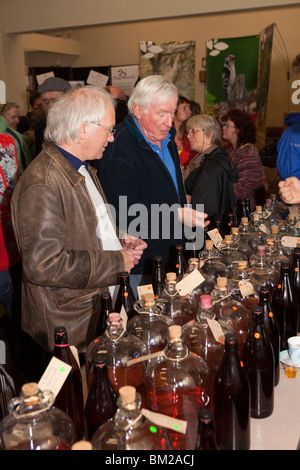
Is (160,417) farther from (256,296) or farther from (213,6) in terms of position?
(213,6)

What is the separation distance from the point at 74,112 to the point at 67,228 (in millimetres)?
444

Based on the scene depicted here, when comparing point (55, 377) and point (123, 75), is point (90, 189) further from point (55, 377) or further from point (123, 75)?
point (123, 75)

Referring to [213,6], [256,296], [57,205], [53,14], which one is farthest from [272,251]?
[53,14]

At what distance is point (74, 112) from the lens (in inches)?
70.5

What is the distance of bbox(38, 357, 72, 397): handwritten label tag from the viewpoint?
1.08 metres

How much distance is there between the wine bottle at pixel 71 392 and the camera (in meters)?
1.29

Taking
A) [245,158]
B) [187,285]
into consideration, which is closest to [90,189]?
[187,285]

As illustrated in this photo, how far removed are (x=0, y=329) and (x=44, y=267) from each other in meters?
2.28

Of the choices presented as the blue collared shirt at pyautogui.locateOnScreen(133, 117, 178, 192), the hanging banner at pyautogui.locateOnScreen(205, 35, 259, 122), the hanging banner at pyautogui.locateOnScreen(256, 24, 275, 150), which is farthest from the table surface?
the hanging banner at pyautogui.locateOnScreen(205, 35, 259, 122)

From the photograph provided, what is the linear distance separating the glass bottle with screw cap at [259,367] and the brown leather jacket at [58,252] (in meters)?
0.66

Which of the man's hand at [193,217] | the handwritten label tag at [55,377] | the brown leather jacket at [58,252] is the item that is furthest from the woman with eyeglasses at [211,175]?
the handwritten label tag at [55,377]

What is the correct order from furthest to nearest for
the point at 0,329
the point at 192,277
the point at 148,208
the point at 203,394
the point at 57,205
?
the point at 0,329 < the point at 148,208 < the point at 57,205 < the point at 192,277 < the point at 203,394

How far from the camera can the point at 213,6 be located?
4.80 m

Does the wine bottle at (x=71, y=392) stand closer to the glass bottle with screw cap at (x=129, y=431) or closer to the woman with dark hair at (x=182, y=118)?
the glass bottle with screw cap at (x=129, y=431)
